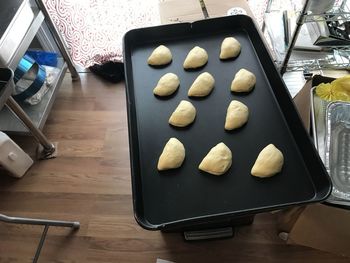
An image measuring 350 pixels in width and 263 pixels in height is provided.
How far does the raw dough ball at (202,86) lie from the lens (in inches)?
38.7

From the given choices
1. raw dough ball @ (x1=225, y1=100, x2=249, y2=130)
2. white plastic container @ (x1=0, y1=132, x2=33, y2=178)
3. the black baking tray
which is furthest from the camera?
white plastic container @ (x1=0, y1=132, x2=33, y2=178)

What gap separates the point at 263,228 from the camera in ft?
3.99

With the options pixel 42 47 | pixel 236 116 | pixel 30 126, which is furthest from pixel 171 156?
pixel 42 47

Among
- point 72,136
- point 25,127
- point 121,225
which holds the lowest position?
point 121,225

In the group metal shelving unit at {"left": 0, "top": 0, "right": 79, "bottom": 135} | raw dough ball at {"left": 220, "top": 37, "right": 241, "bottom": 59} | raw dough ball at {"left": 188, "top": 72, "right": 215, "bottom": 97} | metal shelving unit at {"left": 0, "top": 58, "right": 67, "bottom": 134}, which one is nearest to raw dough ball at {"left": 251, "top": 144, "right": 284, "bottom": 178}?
raw dough ball at {"left": 188, "top": 72, "right": 215, "bottom": 97}

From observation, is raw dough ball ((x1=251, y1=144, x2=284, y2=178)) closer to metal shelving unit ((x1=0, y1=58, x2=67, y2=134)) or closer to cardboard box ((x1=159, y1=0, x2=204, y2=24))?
cardboard box ((x1=159, y1=0, x2=204, y2=24))

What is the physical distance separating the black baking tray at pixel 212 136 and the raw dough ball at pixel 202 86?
21 mm

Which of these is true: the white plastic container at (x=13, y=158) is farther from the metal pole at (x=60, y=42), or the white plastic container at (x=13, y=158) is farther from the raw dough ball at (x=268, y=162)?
the raw dough ball at (x=268, y=162)

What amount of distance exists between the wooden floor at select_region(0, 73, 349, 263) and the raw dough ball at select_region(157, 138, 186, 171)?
1.59ft

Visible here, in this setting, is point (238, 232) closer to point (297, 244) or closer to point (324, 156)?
point (297, 244)

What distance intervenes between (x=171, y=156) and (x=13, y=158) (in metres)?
0.89

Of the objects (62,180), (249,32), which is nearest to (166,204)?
(249,32)

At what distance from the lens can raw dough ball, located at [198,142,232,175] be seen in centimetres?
82

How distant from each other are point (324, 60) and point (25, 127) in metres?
1.31
